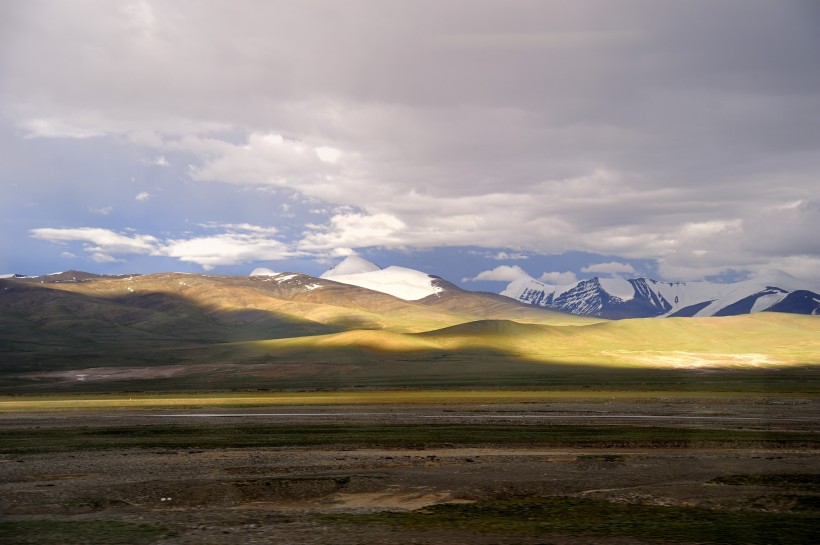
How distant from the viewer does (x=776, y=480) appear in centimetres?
2672

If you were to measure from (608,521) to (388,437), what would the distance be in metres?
24.4

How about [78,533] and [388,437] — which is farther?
[388,437]

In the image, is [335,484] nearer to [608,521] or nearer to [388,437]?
[608,521]

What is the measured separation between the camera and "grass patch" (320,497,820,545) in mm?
18406

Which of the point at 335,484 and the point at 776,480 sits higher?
the point at 335,484

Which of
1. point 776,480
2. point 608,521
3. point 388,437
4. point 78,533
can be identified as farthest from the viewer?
point 388,437

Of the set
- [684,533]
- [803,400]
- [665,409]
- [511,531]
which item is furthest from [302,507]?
[803,400]

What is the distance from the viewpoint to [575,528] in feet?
63.0

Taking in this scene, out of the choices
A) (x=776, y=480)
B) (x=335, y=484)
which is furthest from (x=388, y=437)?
(x=776, y=480)

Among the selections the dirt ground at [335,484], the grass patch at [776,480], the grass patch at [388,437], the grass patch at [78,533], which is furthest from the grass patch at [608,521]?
the grass patch at [388,437]

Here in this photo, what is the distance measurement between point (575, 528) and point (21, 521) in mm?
15149

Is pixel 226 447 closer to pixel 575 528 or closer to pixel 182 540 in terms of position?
pixel 182 540

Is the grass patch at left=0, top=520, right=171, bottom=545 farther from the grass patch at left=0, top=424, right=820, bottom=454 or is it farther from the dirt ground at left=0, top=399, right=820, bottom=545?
the grass patch at left=0, top=424, right=820, bottom=454

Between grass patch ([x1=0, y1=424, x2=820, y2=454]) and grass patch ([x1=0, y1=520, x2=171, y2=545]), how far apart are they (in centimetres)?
1880
